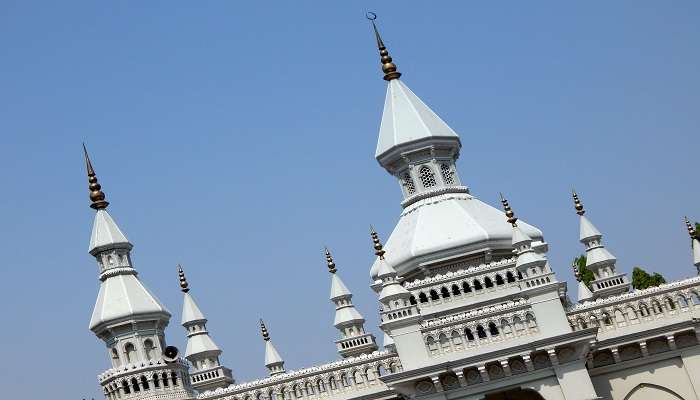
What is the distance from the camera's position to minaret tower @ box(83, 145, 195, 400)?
35.8 meters

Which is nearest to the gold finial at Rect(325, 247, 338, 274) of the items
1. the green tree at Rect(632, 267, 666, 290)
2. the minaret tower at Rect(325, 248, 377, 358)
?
the minaret tower at Rect(325, 248, 377, 358)

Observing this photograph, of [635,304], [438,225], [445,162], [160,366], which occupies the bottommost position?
[635,304]

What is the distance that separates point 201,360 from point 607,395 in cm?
1779

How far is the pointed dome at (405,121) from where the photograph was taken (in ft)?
139

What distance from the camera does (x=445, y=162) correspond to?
42531 millimetres

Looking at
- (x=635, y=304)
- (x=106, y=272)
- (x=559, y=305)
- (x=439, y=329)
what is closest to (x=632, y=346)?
(x=635, y=304)

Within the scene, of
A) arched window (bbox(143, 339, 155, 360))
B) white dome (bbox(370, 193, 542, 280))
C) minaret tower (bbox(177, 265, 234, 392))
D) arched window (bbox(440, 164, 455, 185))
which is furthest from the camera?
minaret tower (bbox(177, 265, 234, 392))

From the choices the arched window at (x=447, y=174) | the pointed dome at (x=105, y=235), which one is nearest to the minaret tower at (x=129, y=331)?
the pointed dome at (x=105, y=235)

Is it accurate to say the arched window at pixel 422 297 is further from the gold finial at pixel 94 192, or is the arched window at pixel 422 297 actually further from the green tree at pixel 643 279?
the green tree at pixel 643 279

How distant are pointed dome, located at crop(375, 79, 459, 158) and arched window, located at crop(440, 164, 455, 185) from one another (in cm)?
122

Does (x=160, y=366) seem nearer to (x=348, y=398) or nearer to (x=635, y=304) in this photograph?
(x=348, y=398)

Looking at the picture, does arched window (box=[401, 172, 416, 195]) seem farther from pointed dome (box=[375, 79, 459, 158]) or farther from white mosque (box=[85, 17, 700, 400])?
pointed dome (box=[375, 79, 459, 158])

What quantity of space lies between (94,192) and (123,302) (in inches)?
197

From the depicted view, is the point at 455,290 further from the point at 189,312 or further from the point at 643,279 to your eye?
the point at 643,279
